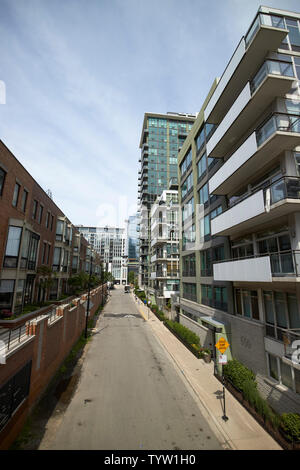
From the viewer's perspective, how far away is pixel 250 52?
1209 cm

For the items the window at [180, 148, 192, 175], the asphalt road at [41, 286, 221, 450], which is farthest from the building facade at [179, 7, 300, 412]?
the window at [180, 148, 192, 175]

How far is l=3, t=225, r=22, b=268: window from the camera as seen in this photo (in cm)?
1640

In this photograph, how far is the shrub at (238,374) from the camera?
11.9 m

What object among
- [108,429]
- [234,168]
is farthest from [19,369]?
[234,168]

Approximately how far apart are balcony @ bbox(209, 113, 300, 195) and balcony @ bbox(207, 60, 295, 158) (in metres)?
1.70

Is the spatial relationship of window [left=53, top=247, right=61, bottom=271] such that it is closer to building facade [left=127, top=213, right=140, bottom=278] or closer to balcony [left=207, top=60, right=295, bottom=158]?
balcony [left=207, top=60, right=295, bottom=158]

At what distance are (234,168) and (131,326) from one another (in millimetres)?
24169

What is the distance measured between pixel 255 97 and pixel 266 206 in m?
6.30

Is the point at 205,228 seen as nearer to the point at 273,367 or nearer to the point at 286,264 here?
the point at 286,264

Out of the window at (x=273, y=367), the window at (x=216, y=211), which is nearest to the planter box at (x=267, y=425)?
the window at (x=273, y=367)

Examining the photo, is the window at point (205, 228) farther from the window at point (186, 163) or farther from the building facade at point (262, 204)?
the window at point (186, 163)

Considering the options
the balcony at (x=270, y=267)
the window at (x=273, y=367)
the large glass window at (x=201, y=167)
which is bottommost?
the window at (x=273, y=367)

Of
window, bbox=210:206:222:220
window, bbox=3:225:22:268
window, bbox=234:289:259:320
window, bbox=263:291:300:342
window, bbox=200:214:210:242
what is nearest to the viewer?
window, bbox=263:291:300:342

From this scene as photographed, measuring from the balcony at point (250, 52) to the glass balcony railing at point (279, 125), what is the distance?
438cm
